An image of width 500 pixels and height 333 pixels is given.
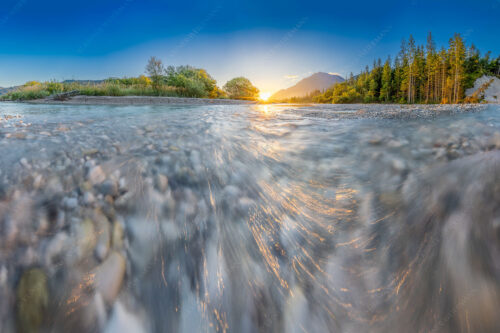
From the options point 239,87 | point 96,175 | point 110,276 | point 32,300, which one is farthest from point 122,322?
point 239,87

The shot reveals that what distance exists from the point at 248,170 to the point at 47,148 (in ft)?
5.23

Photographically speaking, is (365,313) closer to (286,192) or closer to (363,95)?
(286,192)

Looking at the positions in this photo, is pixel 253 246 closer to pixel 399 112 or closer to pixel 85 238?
pixel 85 238

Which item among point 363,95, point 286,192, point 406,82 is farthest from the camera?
point 363,95

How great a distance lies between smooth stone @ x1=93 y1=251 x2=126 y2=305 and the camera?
640 mm

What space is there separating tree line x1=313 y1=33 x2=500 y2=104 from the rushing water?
3786 cm

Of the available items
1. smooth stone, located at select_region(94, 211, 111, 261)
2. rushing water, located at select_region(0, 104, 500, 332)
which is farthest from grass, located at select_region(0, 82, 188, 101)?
smooth stone, located at select_region(94, 211, 111, 261)

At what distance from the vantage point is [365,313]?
0.64 meters

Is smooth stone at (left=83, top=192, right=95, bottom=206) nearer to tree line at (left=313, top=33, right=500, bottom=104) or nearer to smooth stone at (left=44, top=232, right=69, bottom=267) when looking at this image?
smooth stone at (left=44, top=232, right=69, bottom=267)

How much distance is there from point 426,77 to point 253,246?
145 ft

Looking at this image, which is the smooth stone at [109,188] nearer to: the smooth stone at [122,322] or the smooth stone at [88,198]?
the smooth stone at [88,198]

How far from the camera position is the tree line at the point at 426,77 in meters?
28.2

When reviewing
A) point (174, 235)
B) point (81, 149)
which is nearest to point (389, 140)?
point (174, 235)

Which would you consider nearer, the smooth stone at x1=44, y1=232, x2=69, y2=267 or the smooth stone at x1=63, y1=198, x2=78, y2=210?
the smooth stone at x1=44, y1=232, x2=69, y2=267
